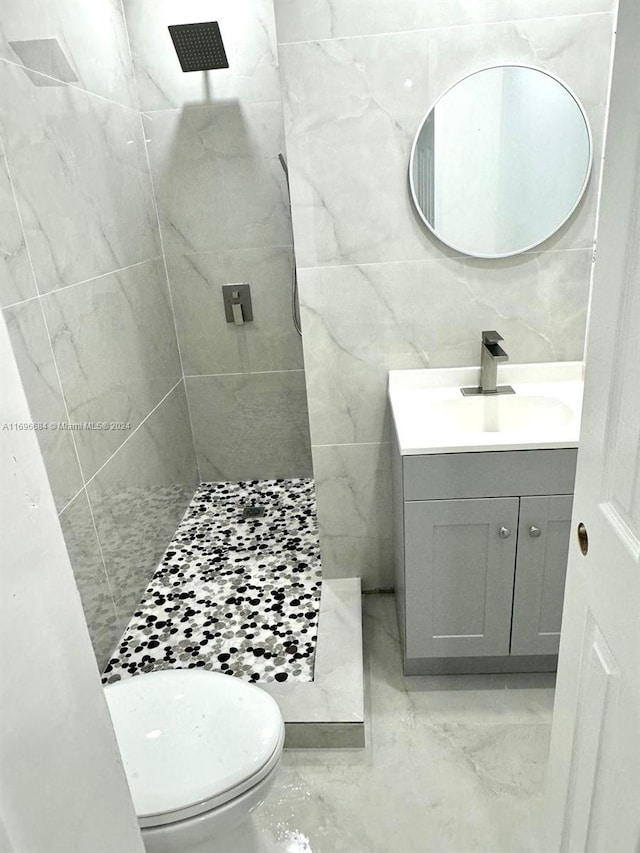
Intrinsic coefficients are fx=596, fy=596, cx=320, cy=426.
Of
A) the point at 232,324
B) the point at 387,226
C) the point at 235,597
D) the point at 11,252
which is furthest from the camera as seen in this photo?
the point at 232,324

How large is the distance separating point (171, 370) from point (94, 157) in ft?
3.18

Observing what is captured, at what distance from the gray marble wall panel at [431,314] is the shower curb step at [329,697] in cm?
81

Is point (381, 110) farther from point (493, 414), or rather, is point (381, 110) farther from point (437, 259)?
point (493, 414)

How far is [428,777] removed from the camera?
161 centimetres

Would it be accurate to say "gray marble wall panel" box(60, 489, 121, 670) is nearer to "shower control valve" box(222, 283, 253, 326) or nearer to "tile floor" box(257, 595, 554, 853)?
"tile floor" box(257, 595, 554, 853)

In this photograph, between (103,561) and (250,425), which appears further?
(250,425)

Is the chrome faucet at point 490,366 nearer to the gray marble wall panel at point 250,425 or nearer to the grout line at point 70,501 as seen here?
the gray marble wall panel at point 250,425

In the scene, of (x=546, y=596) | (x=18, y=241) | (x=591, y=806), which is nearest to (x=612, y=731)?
(x=591, y=806)

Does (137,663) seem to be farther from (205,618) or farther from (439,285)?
(439,285)

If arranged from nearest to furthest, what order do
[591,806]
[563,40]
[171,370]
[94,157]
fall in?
[591,806] → [563,40] → [94,157] → [171,370]

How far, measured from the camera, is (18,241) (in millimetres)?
1528

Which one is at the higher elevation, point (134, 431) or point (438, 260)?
point (438, 260)

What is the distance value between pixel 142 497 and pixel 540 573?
4.77 feet

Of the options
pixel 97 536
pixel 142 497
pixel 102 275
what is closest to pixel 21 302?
pixel 102 275
